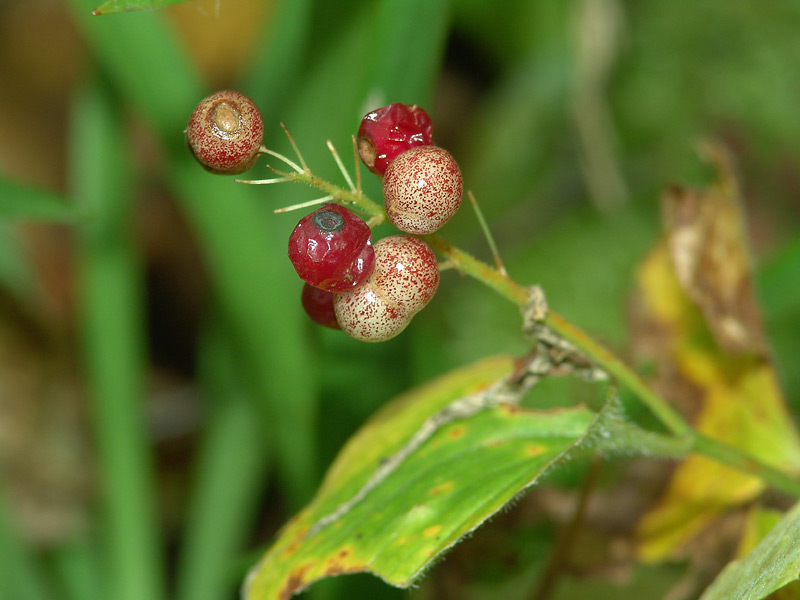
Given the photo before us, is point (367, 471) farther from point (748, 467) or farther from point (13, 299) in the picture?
point (13, 299)

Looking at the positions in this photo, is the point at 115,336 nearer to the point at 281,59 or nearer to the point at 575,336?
the point at 281,59

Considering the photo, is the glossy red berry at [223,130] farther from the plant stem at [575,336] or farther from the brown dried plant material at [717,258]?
the brown dried plant material at [717,258]

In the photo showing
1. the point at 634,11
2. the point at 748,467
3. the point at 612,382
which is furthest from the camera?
the point at 634,11

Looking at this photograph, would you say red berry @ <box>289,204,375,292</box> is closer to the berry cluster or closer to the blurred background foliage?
the berry cluster

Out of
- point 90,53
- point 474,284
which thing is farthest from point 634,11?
point 90,53

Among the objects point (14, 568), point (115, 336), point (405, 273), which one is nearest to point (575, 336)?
point (405, 273)

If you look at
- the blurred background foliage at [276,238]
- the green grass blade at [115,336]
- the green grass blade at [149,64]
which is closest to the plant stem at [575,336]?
the blurred background foliage at [276,238]

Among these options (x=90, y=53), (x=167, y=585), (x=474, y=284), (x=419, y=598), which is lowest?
(x=167, y=585)

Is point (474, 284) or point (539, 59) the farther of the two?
point (539, 59)
